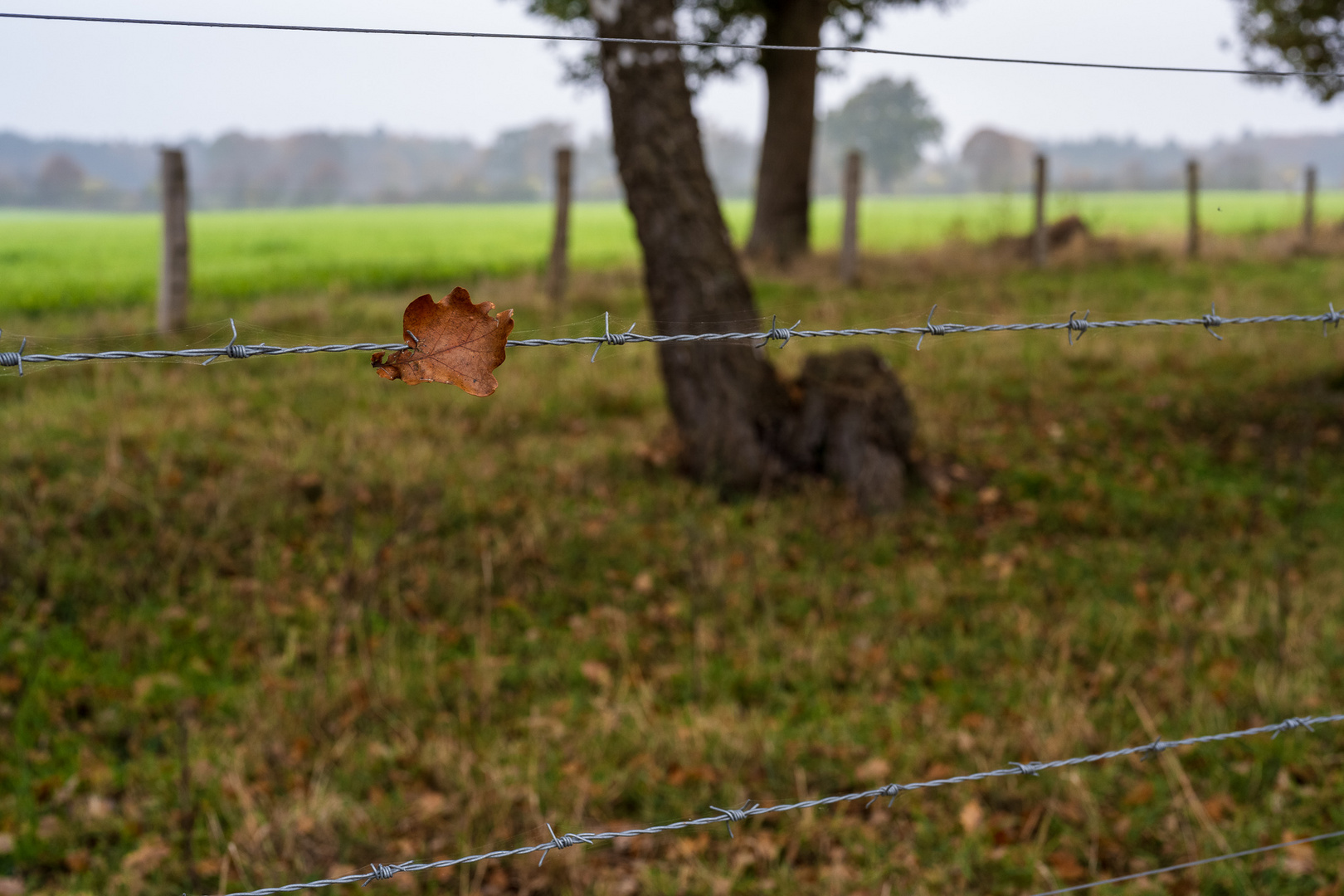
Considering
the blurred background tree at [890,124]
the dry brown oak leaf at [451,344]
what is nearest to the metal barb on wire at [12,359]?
the dry brown oak leaf at [451,344]

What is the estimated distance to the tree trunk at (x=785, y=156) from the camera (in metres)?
16.4

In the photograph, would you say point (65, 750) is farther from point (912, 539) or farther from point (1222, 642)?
point (1222, 642)

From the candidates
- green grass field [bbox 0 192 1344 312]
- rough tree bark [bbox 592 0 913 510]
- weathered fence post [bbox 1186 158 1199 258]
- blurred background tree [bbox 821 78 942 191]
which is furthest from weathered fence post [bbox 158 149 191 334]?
blurred background tree [bbox 821 78 942 191]

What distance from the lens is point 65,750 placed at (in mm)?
3818

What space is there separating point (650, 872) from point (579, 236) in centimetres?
3516

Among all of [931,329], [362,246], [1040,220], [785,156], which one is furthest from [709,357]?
[362,246]

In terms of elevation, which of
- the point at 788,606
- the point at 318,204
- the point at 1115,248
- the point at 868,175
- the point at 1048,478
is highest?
the point at 868,175

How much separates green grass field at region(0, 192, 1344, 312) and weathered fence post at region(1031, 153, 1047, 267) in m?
0.77

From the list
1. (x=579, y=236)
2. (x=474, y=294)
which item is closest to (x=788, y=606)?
(x=474, y=294)

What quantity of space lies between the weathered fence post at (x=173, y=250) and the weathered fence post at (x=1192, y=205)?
15924 mm

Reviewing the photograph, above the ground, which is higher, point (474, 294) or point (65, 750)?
point (474, 294)

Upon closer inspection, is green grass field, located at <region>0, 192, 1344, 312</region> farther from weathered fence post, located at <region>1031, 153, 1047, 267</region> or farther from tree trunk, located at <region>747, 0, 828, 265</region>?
tree trunk, located at <region>747, 0, 828, 265</region>

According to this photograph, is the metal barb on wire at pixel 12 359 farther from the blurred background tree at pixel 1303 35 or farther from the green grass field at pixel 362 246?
the blurred background tree at pixel 1303 35

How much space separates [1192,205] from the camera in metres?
18.2
